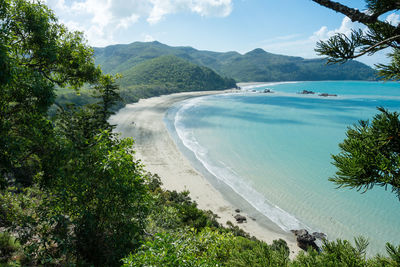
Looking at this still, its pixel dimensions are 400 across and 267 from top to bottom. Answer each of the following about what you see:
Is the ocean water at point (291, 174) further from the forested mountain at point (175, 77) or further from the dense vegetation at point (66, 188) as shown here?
the forested mountain at point (175, 77)

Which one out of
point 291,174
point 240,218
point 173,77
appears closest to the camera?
point 240,218

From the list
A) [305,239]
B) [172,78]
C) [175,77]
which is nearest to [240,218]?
[305,239]

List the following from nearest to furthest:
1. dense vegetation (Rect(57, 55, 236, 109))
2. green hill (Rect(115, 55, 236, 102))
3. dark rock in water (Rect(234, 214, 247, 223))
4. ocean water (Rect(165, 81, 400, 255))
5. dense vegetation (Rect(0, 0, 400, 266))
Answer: dense vegetation (Rect(0, 0, 400, 266)) < dark rock in water (Rect(234, 214, 247, 223)) < ocean water (Rect(165, 81, 400, 255)) < dense vegetation (Rect(57, 55, 236, 109)) < green hill (Rect(115, 55, 236, 102))

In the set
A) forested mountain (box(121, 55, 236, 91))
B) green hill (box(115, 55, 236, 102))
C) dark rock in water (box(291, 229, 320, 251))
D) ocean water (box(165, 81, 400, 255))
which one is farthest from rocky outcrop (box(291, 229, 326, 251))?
forested mountain (box(121, 55, 236, 91))

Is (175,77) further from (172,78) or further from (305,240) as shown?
(305,240)

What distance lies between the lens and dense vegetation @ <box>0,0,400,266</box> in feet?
14.6

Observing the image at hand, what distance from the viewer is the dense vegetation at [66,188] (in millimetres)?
4465

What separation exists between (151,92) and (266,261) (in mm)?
104902

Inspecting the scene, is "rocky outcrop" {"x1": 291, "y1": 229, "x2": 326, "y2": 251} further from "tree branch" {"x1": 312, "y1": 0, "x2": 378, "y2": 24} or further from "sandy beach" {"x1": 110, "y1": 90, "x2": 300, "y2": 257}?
"tree branch" {"x1": 312, "y1": 0, "x2": 378, "y2": 24}

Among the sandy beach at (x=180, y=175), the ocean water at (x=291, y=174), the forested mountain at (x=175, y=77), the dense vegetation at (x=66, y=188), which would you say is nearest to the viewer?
the dense vegetation at (x=66, y=188)

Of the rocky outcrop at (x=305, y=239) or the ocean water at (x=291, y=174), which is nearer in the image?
the rocky outcrop at (x=305, y=239)

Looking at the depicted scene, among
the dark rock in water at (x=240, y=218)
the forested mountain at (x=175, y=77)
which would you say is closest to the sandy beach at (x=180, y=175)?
the dark rock in water at (x=240, y=218)

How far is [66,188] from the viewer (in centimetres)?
621

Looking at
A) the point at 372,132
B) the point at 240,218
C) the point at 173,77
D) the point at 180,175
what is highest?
the point at 173,77
